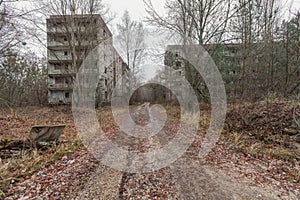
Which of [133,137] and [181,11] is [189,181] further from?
[181,11]

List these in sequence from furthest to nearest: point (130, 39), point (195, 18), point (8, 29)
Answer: point (130, 39) < point (195, 18) < point (8, 29)

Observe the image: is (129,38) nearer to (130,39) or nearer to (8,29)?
(130,39)

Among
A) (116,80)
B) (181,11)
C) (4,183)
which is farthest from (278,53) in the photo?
(116,80)

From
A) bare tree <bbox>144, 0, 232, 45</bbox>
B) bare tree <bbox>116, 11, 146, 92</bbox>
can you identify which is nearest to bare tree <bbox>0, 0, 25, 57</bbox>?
bare tree <bbox>144, 0, 232, 45</bbox>

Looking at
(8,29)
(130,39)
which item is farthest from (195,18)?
(130,39)

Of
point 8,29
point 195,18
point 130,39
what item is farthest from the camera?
point 130,39

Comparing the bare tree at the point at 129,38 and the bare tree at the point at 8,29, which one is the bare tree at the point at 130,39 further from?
the bare tree at the point at 8,29

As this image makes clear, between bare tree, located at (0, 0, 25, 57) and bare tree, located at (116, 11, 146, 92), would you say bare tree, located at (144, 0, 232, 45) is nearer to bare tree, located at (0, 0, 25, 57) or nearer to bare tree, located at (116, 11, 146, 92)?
bare tree, located at (0, 0, 25, 57)

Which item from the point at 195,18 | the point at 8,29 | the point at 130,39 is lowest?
the point at 8,29

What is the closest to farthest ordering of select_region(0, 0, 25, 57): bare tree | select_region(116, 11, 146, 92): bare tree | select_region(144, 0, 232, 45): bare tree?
select_region(0, 0, 25, 57): bare tree < select_region(144, 0, 232, 45): bare tree < select_region(116, 11, 146, 92): bare tree

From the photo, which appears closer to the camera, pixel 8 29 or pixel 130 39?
pixel 8 29

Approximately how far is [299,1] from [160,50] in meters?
6.49

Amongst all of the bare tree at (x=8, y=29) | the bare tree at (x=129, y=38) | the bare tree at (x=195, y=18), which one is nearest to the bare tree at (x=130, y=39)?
the bare tree at (x=129, y=38)

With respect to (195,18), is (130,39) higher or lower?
higher
